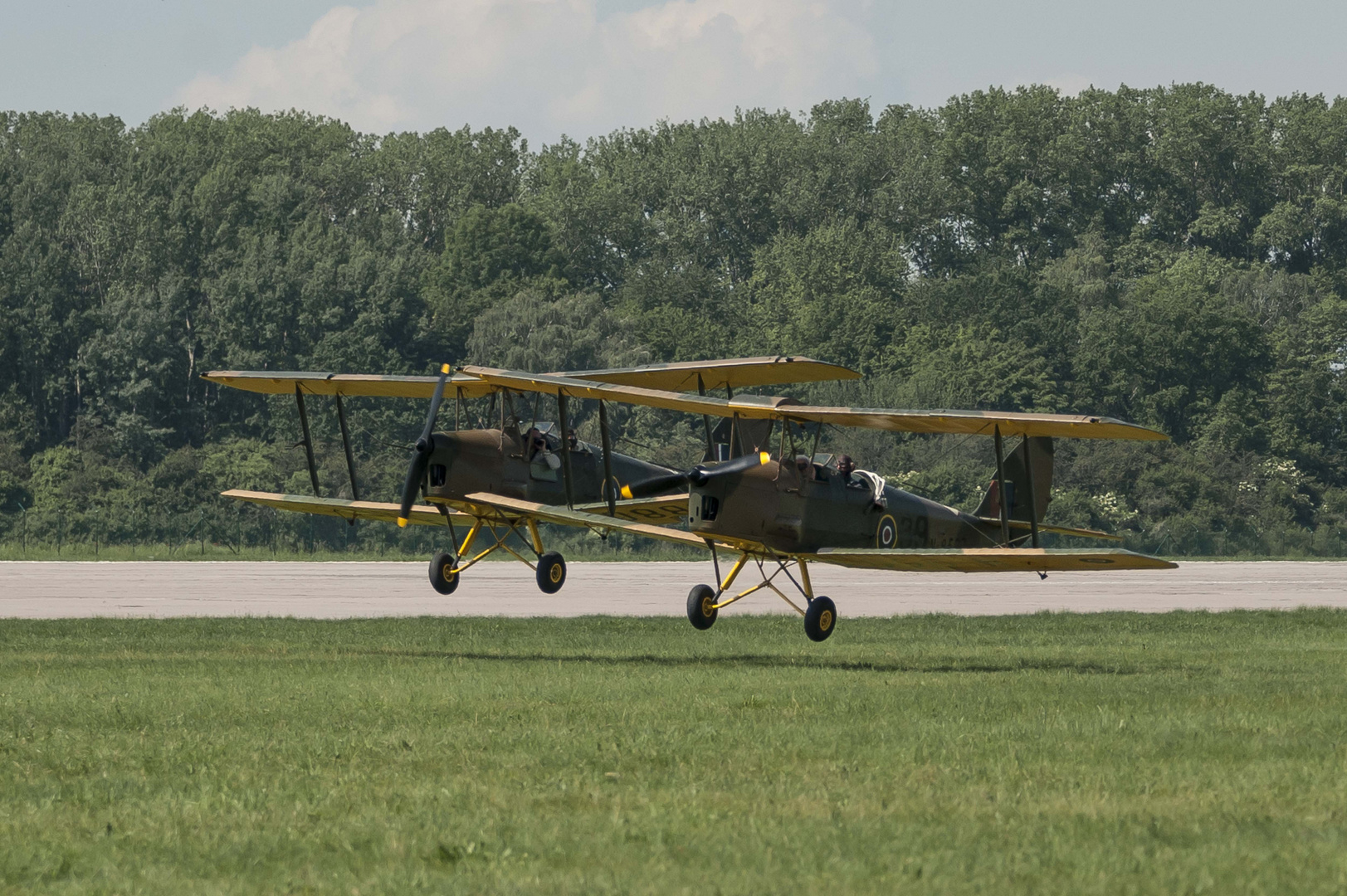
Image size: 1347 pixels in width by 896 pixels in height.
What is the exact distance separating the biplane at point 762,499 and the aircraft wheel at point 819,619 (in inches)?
0.8

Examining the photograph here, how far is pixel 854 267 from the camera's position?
118938 mm

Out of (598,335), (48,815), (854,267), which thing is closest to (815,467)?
(48,815)

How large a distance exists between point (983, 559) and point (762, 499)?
293 centimetres

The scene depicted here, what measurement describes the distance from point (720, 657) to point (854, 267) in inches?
3841

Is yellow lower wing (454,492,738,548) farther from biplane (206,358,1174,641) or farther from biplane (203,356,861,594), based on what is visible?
biplane (203,356,861,594)

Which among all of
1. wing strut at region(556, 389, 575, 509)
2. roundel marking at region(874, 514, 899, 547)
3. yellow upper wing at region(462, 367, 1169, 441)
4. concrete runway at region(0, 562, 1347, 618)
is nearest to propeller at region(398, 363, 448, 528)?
wing strut at region(556, 389, 575, 509)

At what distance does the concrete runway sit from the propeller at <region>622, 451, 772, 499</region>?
8373mm

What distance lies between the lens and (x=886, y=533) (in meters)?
24.4

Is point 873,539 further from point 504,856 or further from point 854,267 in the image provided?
point 854,267

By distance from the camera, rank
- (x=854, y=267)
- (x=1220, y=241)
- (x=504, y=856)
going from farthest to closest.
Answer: (x=1220, y=241)
(x=854, y=267)
(x=504, y=856)

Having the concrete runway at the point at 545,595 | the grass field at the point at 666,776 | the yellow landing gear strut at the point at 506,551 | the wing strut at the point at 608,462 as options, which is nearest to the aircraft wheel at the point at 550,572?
the yellow landing gear strut at the point at 506,551

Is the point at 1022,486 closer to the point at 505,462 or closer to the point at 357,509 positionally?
the point at 505,462

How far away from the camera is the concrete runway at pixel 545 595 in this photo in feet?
109

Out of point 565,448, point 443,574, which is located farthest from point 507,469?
point 443,574
